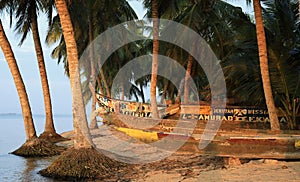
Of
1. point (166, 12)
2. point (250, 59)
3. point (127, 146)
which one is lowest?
point (127, 146)

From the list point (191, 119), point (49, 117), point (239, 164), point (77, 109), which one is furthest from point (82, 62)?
point (239, 164)

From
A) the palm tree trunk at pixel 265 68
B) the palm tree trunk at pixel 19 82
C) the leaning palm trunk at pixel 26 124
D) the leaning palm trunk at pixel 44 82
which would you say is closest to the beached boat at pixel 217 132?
the palm tree trunk at pixel 265 68

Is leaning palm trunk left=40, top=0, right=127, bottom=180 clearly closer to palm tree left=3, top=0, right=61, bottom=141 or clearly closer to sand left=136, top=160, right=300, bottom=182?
sand left=136, top=160, right=300, bottom=182

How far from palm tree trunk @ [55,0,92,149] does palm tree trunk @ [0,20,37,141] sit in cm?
517

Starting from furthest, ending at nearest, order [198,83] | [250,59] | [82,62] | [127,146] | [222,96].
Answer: [198,83] < [82,62] < [222,96] < [250,59] < [127,146]

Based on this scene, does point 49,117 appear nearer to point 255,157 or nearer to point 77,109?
point 77,109

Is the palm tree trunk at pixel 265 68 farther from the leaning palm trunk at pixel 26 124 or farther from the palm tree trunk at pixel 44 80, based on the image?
the palm tree trunk at pixel 44 80

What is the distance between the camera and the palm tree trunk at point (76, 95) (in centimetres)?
1177

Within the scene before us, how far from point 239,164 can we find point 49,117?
12.1 metres

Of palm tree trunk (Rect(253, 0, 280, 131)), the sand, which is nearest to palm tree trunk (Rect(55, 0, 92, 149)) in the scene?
the sand

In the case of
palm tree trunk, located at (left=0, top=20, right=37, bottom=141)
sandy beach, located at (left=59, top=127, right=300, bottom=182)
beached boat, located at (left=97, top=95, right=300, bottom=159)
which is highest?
palm tree trunk, located at (left=0, top=20, right=37, bottom=141)

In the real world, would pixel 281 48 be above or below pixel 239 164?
above

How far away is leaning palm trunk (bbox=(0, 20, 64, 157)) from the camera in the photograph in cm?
1579

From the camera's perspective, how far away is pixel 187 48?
941 inches
